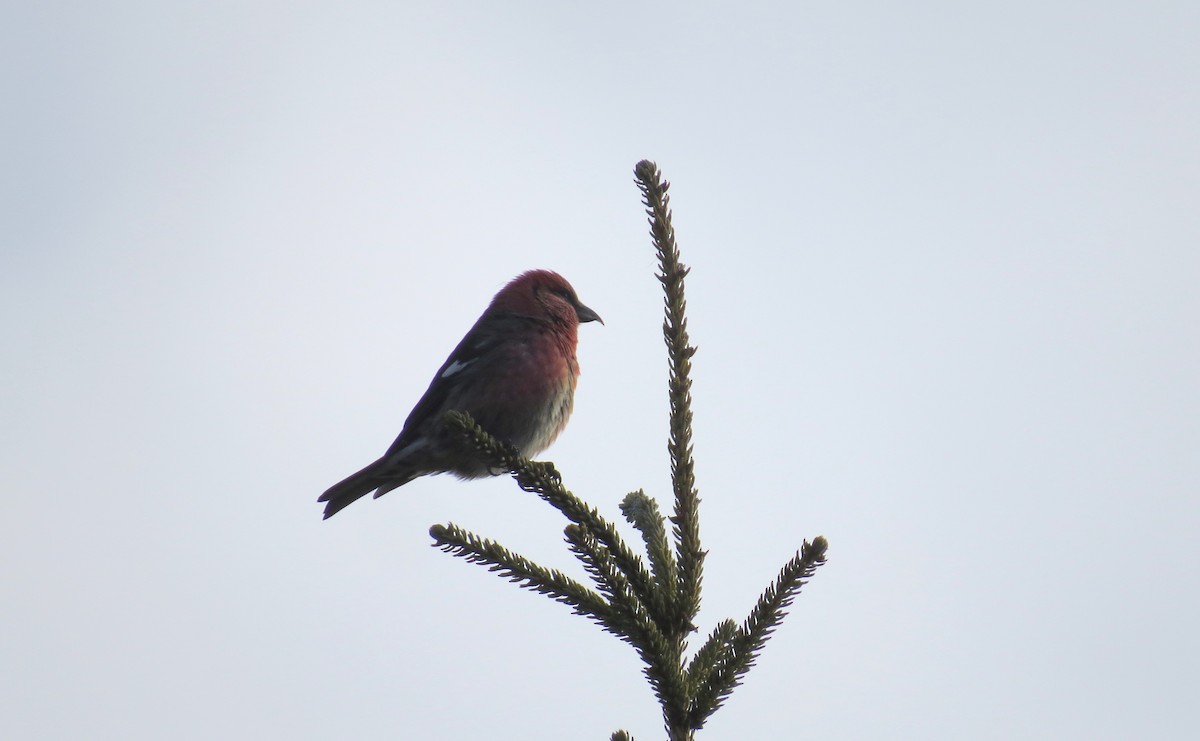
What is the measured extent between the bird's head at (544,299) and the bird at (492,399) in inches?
0.6

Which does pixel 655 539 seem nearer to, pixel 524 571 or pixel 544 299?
pixel 524 571

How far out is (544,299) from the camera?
6.28 metres

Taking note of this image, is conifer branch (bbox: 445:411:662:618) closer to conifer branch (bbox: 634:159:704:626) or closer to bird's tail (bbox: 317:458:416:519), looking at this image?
conifer branch (bbox: 634:159:704:626)

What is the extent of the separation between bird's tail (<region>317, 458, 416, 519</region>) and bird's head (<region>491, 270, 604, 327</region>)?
127cm

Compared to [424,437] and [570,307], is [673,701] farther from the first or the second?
[570,307]

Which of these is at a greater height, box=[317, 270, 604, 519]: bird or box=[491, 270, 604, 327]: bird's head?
box=[491, 270, 604, 327]: bird's head

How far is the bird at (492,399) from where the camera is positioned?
18.4ft

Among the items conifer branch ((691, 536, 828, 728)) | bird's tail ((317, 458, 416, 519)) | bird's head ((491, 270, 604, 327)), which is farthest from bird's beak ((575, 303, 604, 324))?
conifer branch ((691, 536, 828, 728))

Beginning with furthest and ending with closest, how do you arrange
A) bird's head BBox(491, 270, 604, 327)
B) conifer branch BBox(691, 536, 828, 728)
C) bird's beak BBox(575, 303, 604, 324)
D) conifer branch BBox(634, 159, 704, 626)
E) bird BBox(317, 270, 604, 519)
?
bird's beak BBox(575, 303, 604, 324)
bird's head BBox(491, 270, 604, 327)
bird BBox(317, 270, 604, 519)
conifer branch BBox(634, 159, 704, 626)
conifer branch BBox(691, 536, 828, 728)

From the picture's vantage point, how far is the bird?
221 inches

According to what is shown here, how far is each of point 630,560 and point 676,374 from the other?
60 cm

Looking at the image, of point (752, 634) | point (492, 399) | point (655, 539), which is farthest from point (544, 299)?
point (752, 634)

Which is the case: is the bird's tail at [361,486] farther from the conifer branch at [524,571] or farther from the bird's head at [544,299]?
the conifer branch at [524,571]

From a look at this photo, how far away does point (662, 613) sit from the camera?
2551 mm
